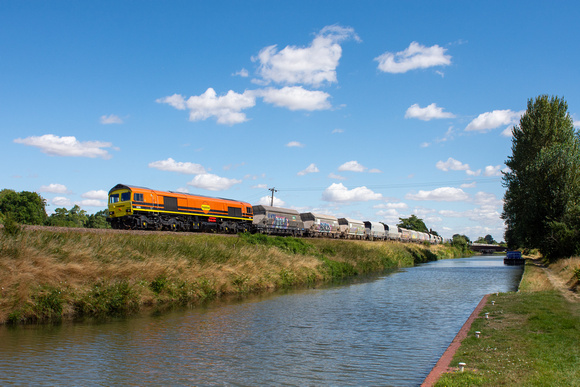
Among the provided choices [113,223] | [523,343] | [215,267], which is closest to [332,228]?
[113,223]

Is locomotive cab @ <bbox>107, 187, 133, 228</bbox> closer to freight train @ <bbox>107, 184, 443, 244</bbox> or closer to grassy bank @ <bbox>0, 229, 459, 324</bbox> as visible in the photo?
freight train @ <bbox>107, 184, 443, 244</bbox>

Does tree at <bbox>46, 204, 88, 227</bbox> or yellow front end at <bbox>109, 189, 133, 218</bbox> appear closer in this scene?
yellow front end at <bbox>109, 189, 133, 218</bbox>

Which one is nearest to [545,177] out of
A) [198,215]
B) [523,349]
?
[198,215]

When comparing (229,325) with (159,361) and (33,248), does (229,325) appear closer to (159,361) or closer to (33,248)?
(159,361)

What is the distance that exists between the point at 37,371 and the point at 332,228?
63.1 metres

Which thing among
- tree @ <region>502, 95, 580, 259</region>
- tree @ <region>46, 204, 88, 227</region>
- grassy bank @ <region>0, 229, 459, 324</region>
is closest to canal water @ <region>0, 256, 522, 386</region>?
grassy bank @ <region>0, 229, 459, 324</region>

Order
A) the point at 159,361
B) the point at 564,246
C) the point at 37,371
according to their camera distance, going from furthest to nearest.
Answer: the point at 564,246, the point at 159,361, the point at 37,371

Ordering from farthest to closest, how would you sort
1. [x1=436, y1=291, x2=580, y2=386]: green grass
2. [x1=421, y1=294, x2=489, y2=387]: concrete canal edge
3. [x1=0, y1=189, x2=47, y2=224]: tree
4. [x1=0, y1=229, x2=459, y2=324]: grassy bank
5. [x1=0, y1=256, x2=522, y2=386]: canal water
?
[x1=0, y1=189, x2=47, y2=224]: tree
[x1=0, y1=229, x2=459, y2=324]: grassy bank
[x1=0, y1=256, x2=522, y2=386]: canal water
[x1=421, y1=294, x2=489, y2=387]: concrete canal edge
[x1=436, y1=291, x2=580, y2=386]: green grass

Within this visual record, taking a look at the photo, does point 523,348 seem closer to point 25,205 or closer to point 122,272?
point 122,272

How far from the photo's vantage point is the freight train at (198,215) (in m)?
35.6

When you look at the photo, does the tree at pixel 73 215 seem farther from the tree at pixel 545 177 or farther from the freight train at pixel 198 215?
the tree at pixel 545 177

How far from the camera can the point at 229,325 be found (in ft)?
55.1

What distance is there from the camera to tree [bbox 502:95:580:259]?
40031mm

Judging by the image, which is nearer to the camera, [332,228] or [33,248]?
[33,248]
